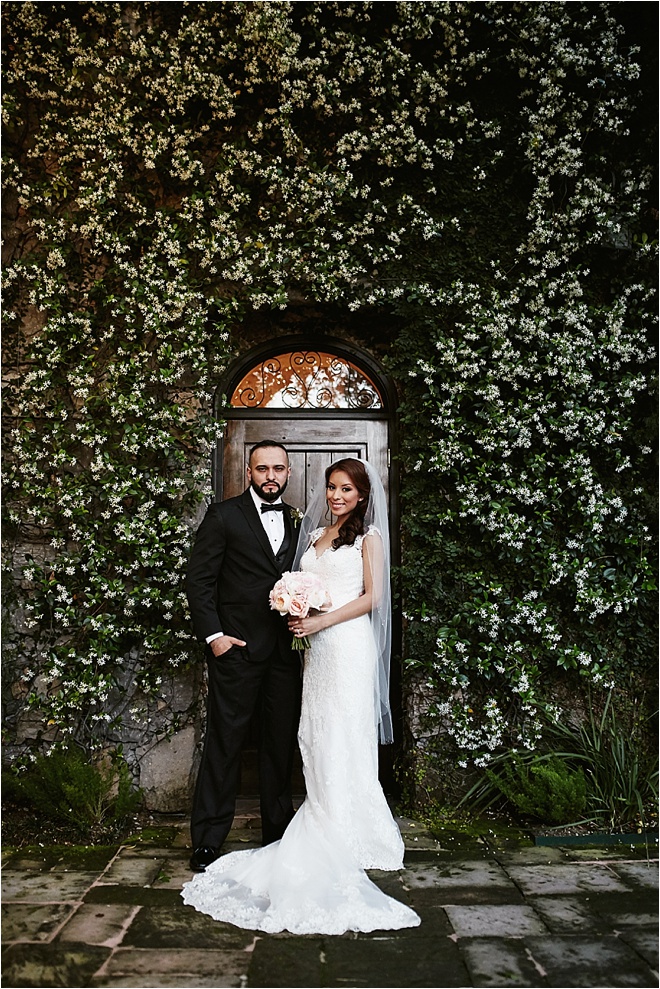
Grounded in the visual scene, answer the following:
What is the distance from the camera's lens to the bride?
2.96 meters

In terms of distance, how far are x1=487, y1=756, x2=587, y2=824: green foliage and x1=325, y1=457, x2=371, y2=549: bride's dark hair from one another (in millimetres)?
1636

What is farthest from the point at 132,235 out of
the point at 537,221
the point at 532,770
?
the point at 532,770

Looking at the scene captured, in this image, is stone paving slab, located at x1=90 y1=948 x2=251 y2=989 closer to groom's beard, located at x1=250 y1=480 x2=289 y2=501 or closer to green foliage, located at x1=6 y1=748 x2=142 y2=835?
green foliage, located at x1=6 y1=748 x2=142 y2=835

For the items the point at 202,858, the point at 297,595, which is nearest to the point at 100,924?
the point at 202,858

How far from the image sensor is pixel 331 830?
11.0 ft

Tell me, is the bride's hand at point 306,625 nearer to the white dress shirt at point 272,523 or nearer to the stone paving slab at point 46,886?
the white dress shirt at point 272,523

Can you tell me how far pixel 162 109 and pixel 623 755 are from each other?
4929 millimetres

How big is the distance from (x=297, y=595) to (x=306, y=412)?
5.84 feet

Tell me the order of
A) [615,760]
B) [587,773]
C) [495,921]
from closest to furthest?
[495,921]
[615,760]
[587,773]

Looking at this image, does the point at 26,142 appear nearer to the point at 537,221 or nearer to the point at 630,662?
the point at 537,221

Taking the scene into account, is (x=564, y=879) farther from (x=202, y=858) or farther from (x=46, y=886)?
(x=46, y=886)

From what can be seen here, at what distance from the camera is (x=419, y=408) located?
4582 mm

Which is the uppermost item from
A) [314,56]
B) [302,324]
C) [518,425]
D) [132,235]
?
[314,56]

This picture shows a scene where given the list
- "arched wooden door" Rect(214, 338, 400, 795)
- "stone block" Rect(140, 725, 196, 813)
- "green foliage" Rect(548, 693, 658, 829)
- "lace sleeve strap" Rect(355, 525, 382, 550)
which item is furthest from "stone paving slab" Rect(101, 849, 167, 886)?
"green foliage" Rect(548, 693, 658, 829)
